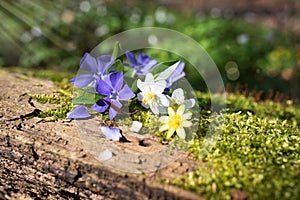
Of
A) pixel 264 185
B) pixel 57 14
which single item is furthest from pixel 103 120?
pixel 57 14

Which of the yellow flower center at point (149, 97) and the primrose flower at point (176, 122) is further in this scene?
the yellow flower center at point (149, 97)

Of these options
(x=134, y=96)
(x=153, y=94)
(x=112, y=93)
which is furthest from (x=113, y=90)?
(x=153, y=94)

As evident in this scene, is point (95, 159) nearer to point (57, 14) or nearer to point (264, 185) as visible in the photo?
point (264, 185)

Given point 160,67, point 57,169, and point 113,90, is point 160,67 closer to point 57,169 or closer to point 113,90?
point 113,90

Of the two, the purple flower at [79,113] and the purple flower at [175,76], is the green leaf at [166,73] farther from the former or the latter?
the purple flower at [79,113]

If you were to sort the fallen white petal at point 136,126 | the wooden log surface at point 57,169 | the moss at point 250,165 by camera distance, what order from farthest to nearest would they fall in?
the fallen white petal at point 136,126
the wooden log surface at point 57,169
the moss at point 250,165

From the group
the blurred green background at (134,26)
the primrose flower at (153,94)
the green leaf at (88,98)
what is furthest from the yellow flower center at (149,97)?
the blurred green background at (134,26)
